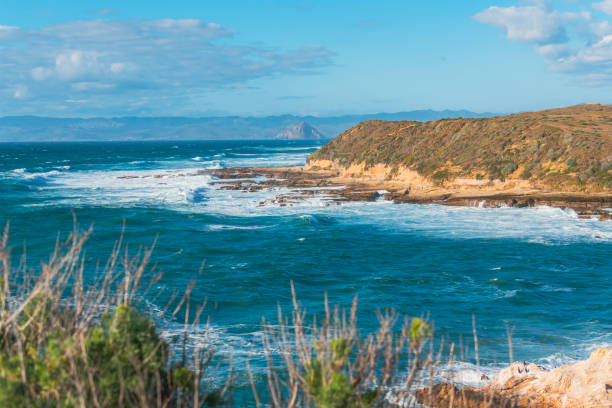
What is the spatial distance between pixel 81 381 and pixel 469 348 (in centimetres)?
1128

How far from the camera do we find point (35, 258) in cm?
2403

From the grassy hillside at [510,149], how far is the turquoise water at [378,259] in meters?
7.93

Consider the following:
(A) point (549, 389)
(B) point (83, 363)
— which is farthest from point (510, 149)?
(B) point (83, 363)

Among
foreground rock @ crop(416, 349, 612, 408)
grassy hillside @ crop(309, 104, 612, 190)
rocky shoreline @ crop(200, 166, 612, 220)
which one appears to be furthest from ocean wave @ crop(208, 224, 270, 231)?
foreground rock @ crop(416, 349, 612, 408)

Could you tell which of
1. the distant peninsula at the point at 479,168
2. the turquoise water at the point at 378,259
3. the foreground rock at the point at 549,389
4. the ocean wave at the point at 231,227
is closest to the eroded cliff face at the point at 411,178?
the distant peninsula at the point at 479,168

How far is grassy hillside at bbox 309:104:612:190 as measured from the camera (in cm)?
4119

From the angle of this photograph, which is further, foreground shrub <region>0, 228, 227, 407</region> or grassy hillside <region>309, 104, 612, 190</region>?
grassy hillside <region>309, 104, 612, 190</region>

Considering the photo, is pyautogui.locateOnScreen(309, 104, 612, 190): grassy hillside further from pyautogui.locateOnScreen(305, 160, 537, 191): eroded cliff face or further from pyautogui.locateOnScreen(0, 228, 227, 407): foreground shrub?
pyautogui.locateOnScreen(0, 228, 227, 407): foreground shrub

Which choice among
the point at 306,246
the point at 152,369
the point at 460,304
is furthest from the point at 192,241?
the point at 152,369

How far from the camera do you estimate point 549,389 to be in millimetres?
10344

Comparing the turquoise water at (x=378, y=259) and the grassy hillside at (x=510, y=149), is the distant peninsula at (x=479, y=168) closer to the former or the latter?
the grassy hillside at (x=510, y=149)

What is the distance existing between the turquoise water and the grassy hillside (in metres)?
7.93

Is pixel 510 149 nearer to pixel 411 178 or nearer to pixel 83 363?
pixel 411 178

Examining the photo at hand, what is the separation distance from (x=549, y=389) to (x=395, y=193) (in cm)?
3463
